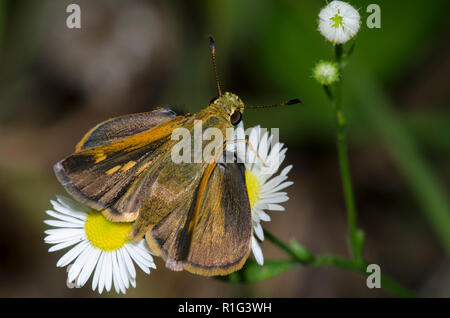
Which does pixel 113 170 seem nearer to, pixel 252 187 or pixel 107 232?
pixel 107 232

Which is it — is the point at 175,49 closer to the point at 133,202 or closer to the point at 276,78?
the point at 276,78

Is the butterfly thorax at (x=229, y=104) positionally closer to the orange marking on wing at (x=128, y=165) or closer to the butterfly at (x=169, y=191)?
the butterfly at (x=169, y=191)

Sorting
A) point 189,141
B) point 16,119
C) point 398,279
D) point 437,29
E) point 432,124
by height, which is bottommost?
point 398,279

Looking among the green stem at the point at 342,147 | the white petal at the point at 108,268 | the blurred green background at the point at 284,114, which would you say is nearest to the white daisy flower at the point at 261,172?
the green stem at the point at 342,147

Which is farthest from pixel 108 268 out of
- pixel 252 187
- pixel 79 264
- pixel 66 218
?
pixel 252 187
